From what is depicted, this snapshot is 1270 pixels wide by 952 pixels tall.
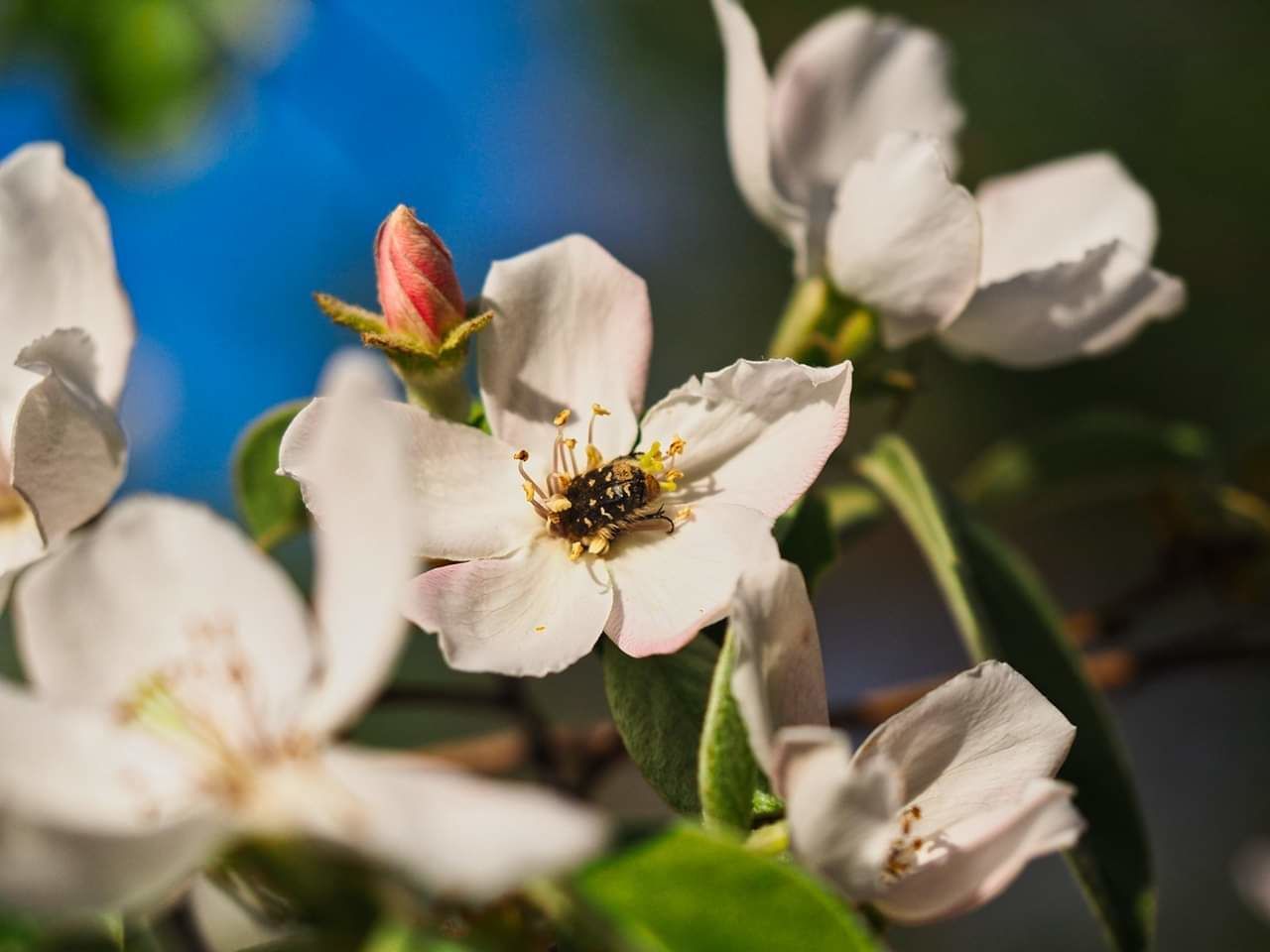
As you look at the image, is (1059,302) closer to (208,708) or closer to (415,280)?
(415,280)

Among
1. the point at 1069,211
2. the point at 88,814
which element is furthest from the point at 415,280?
the point at 1069,211

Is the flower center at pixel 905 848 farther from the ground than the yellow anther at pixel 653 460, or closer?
closer

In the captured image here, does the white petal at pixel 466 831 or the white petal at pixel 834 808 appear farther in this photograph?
the white petal at pixel 834 808

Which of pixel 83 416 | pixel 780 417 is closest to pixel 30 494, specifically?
pixel 83 416

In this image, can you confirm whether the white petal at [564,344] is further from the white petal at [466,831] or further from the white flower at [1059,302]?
the white petal at [466,831]

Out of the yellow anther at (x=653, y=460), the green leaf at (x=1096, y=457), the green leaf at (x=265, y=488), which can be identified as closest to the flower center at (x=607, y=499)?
the yellow anther at (x=653, y=460)
